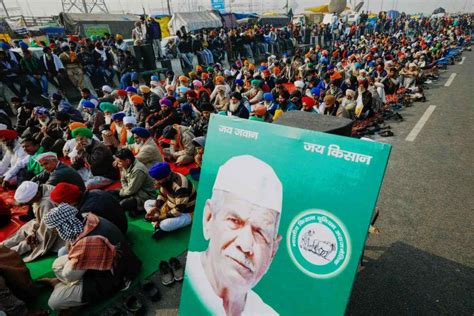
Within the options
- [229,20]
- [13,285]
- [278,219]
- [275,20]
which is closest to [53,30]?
[229,20]

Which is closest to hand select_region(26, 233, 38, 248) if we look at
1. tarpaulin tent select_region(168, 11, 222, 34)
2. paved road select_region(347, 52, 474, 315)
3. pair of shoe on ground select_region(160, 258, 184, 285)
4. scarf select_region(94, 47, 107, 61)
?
pair of shoe on ground select_region(160, 258, 184, 285)

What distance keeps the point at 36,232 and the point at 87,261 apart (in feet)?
6.15

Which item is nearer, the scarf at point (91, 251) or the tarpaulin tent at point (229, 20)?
the scarf at point (91, 251)

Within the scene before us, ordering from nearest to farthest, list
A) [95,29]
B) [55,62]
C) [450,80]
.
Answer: [55,62], [450,80], [95,29]

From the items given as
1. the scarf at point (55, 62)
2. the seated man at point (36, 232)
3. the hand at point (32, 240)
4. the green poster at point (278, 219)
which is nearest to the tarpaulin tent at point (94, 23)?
the scarf at point (55, 62)

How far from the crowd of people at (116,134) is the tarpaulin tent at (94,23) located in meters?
8.75

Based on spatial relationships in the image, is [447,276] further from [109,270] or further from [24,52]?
[24,52]

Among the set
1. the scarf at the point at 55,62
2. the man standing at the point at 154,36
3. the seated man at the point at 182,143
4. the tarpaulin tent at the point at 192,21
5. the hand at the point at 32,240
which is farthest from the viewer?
the tarpaulin tent at the point at 192,21

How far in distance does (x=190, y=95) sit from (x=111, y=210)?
522cm

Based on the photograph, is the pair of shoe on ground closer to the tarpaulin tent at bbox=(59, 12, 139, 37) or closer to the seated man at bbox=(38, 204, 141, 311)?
the seated man at bbox=(38, 204, 141, 311)

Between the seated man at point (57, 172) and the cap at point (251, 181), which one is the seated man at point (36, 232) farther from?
the cap at point (251, 181)

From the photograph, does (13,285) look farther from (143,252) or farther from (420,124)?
(420,124)

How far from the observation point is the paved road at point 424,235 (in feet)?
9.57

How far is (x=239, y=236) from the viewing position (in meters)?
1.89
